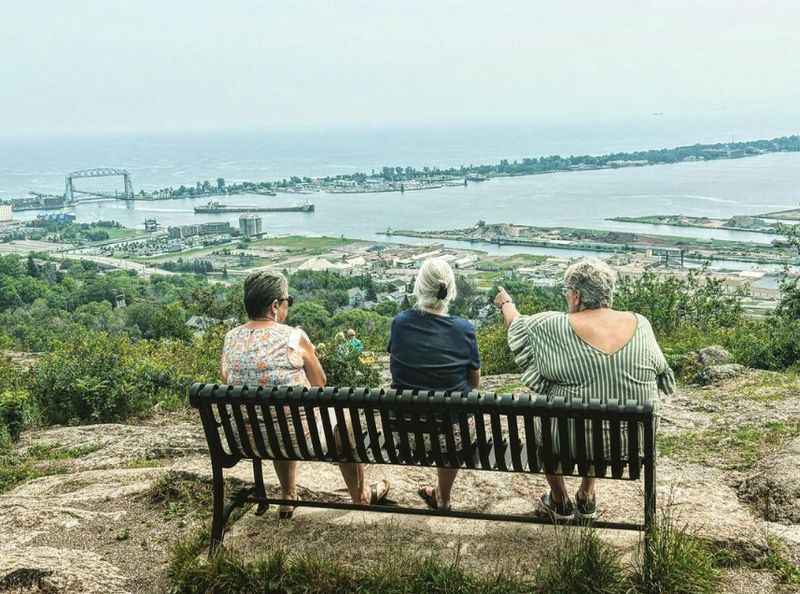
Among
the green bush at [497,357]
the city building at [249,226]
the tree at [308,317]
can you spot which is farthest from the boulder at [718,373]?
the city building at [249,226]

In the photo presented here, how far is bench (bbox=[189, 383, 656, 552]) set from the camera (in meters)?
2.79

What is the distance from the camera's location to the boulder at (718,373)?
7695 millimetres

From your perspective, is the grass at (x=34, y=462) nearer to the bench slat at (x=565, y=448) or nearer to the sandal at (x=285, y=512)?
the sandal at (x=285, y=512)

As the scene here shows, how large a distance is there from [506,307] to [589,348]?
0.55 metres

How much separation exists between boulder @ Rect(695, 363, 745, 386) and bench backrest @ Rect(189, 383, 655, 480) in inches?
204

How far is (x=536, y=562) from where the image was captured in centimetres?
292

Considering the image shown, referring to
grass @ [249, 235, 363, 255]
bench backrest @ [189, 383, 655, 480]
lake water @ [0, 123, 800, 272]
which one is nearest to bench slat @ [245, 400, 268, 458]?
bench backrest @ [189, 383, 655, 480]

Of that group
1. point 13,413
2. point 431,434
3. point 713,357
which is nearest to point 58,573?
point 431,434

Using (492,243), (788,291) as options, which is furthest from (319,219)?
(788,291)

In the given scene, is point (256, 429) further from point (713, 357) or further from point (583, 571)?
point (713, 357)

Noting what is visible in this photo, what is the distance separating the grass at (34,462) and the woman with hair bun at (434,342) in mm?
2667

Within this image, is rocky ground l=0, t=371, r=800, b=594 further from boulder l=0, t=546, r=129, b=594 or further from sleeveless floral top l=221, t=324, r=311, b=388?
sleeveless floral top l=221, t=324, r=311, b=388

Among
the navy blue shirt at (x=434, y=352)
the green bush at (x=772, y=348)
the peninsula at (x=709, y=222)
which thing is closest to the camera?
the navy blue shirt at (x=434, y=352)

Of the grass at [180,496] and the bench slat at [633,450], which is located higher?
the bench slat at [633,450]
